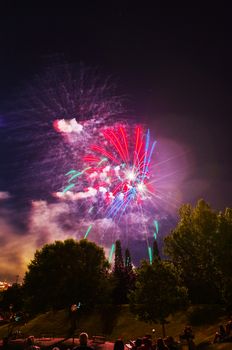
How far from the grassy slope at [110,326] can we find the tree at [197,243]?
6.75 m

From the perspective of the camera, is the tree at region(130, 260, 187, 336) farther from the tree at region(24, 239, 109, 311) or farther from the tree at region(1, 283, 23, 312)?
the tree at region(1, 283, 23, 312)

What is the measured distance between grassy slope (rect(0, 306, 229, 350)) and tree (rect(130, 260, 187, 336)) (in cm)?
384

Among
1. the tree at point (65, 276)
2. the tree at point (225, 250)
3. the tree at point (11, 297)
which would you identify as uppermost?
the tree at point (11, 297)

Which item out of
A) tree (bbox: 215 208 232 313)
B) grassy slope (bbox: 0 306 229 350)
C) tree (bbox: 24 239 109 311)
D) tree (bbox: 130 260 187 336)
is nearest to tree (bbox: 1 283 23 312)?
grassy slope (bbox: 0 306 229 350)

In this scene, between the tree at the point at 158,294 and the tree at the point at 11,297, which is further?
the tree at the point at 11,297

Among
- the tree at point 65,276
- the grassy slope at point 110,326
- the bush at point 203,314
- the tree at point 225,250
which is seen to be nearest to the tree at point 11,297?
the grassy slope at point 110,326

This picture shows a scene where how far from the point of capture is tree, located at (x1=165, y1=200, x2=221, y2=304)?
43375 mm

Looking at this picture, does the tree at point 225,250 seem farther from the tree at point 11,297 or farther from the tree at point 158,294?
the tree at point 11,297

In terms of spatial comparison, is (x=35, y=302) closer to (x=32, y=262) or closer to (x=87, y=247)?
(x=32, y=262)

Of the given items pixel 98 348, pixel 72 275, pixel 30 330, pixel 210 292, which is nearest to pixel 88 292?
pixel 72 275

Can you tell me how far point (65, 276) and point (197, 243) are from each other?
28817 mm

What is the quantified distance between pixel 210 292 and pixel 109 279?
75.3ft

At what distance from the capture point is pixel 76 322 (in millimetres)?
60656

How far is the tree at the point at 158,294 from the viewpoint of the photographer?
40344 millimetres
